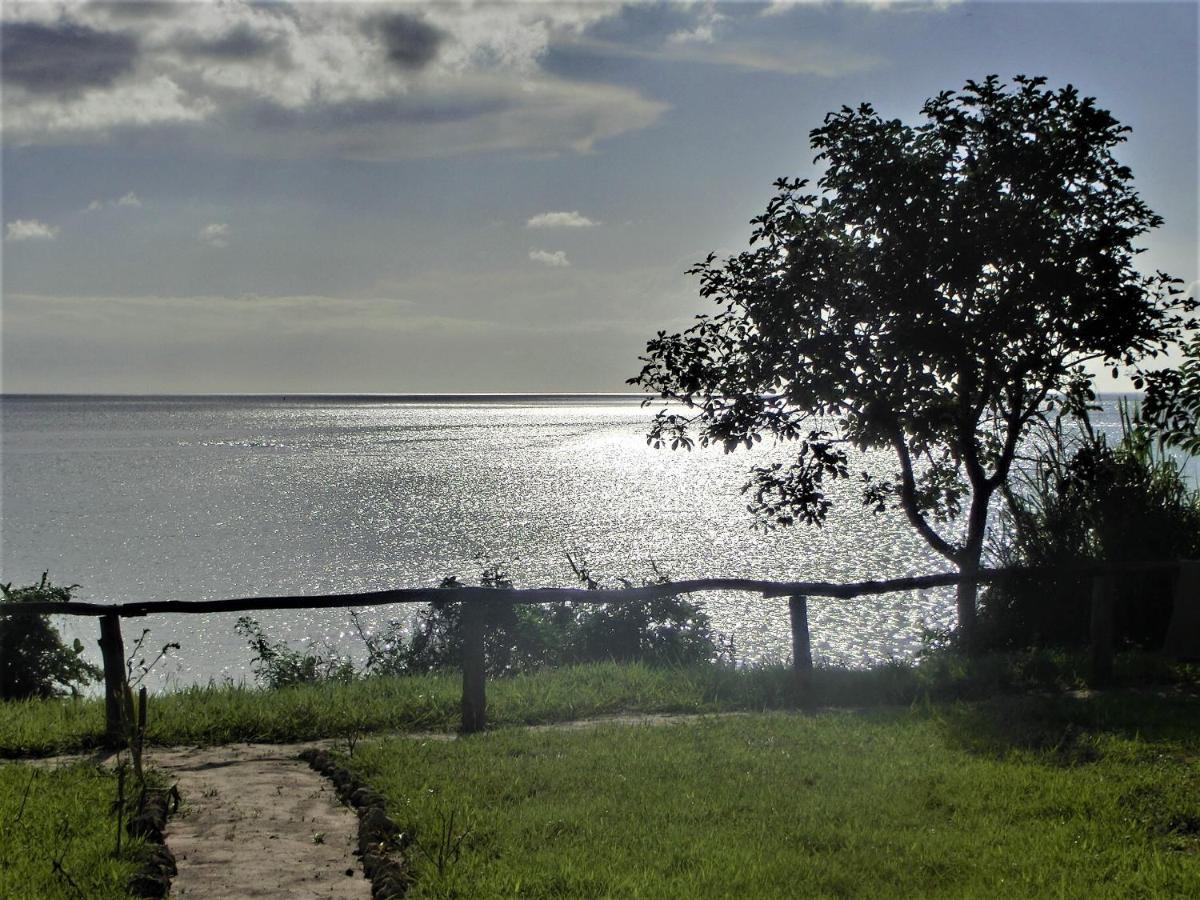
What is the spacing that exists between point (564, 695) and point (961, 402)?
5797 mm

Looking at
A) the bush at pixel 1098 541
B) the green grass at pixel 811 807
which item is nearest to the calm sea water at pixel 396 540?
the bush at pixel 1098 541

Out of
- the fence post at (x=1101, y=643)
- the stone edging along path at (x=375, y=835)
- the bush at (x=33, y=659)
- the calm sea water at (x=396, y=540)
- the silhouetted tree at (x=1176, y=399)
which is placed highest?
the silhouetted tree at (x=1176, y=399)

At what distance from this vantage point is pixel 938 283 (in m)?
11.9

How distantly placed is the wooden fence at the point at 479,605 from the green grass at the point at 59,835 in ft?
2.69

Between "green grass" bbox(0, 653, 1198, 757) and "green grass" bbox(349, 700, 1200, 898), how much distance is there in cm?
96

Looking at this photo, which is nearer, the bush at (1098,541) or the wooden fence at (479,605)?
the wooden fence at (479,605)

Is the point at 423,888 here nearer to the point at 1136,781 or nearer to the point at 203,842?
the point at 203,842

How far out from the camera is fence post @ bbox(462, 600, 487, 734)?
9695mm

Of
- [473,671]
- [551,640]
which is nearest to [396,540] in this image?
[551,640]

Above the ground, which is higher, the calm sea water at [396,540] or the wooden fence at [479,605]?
the wooden fence at [479,605]

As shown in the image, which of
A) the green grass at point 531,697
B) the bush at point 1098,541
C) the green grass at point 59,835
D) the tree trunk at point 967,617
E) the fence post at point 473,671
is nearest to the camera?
the green grass at point 59,835

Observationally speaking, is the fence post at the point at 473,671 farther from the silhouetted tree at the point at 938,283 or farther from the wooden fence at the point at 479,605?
the silhouetted tree at the point at 938,283

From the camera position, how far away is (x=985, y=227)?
11648 millimetres

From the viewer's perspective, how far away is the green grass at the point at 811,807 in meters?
5.95
